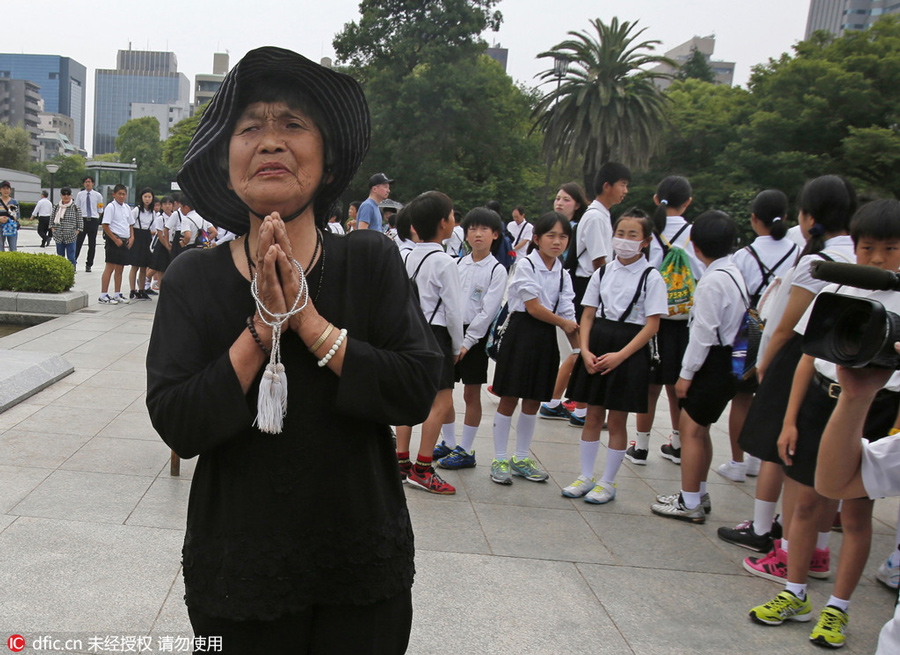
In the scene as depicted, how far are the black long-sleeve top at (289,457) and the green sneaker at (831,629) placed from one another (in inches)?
96.3

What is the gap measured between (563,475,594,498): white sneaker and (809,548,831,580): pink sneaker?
1433mm

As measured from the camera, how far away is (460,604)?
3311 mm

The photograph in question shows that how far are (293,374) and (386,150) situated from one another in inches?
1570

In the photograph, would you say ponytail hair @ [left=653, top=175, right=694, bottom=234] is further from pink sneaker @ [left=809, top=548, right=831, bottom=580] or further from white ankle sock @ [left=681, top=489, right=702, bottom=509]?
pink sneaker @ [left=809, top=548, right=831, bottom=580]

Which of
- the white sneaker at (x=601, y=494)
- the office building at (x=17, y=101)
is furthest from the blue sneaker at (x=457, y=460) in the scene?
the office building at (x=17, y=101)

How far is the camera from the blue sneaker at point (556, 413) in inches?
280

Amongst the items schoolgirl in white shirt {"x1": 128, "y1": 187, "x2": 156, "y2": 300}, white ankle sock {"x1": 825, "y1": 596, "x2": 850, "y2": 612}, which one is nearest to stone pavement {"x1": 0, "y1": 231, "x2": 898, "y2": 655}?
white ankle sock {"x1": 825, "y1": 596, "x2": 850, "y2": 612}

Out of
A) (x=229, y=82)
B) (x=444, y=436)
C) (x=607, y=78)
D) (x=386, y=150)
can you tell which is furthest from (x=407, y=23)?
(x=229, y=82)

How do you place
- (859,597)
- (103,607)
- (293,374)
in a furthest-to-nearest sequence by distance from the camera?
(859,597) < (103,607) < (293,374)

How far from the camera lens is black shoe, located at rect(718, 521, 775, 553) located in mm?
4262

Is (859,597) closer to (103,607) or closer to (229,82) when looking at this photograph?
(103,607)

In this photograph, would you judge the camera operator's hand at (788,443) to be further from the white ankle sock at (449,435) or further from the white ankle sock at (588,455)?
the white ankle sock at (449,435)

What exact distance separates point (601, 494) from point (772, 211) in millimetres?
2293

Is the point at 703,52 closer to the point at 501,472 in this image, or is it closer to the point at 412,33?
the point at 412,33
